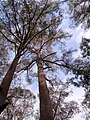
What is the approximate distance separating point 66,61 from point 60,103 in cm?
568

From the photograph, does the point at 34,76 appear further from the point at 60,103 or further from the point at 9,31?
the point at 60,103

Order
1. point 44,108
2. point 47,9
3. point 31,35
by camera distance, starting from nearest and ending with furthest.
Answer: point 44,108
point 31,35
point 47,9

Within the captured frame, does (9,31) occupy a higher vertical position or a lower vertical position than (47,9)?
lower

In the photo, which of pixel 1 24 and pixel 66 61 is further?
pixel 66 61

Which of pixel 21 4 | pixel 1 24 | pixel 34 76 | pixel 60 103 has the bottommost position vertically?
pixel 60 103

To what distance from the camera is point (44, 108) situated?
273 inches

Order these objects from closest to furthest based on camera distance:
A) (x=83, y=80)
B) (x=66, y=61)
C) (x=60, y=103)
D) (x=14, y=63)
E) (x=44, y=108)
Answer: (x=44, y=108) → (x=14, y=63) → (x=83, y=80) → (x=66, y=61) → (x=60, y=103)

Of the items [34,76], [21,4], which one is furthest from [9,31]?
[34,76]

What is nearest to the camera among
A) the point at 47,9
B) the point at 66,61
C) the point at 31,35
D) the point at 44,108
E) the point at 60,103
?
the point at 44,108

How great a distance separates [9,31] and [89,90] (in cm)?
512

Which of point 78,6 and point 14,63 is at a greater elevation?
point 78,6

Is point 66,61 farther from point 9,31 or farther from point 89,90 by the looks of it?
point 9,31

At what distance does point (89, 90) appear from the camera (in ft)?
36.8

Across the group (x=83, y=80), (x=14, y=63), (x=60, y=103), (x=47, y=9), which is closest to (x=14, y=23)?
(x=47, y=9)
